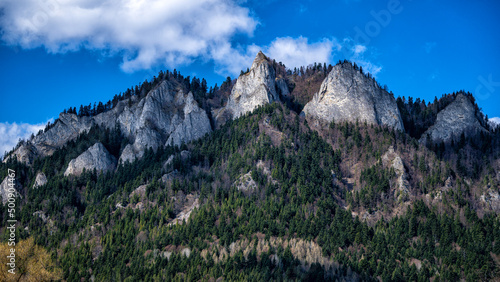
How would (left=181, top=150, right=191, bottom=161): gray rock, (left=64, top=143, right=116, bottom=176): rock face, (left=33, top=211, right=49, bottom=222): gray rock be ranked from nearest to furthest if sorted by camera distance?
(left=33, top=211, right=49, bottom=222): gray rock
(left=181, top=150, right=191, bottom=161): gray rock
(left=64, top=143, right=116, bottom=176): rock face

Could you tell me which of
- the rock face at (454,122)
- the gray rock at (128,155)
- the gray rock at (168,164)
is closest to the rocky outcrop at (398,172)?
the rock face at (454,122)

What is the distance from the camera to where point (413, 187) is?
147m

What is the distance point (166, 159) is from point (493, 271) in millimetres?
97491

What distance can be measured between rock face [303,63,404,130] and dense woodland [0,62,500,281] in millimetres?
7307

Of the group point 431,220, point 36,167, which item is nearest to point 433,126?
point 431,220

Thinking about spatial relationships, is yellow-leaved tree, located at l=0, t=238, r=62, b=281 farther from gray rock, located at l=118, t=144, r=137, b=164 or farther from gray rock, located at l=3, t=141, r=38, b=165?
gray rock, located at l=3, t=141, r=38, b=165

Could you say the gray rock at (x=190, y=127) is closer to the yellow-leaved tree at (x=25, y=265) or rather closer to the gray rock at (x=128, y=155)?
the gray rock at (x=128, y=155)

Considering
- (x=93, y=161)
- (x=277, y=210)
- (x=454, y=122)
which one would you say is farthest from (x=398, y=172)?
(x=93, y=161)

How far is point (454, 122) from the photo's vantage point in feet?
618

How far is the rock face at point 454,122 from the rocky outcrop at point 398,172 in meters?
31.0

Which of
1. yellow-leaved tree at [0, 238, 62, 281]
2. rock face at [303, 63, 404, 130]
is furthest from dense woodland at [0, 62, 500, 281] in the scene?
yellow-leaved tree at [0, 238, 62, 281]

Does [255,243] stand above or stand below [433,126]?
below

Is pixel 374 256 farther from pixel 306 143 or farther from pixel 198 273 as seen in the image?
pixel 306 143

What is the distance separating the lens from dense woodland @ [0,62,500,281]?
116625 mm
